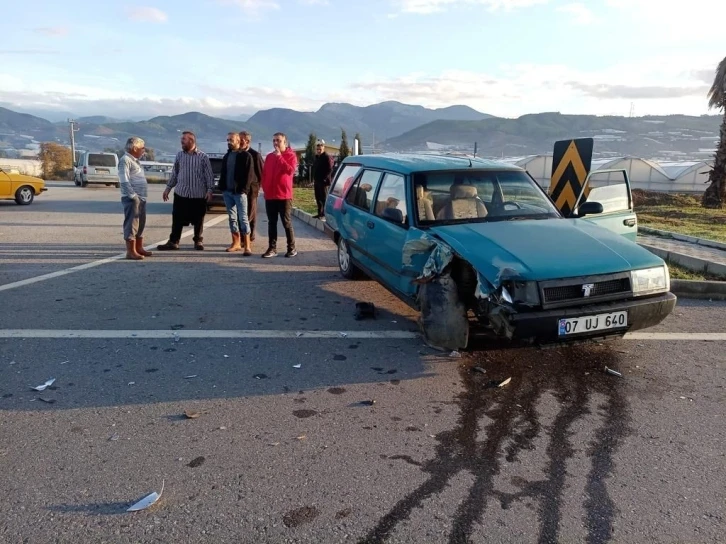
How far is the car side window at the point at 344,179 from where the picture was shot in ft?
23.1

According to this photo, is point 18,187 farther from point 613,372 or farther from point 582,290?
point 613,372

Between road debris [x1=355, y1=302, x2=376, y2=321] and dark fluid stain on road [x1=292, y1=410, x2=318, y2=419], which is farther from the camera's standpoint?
road debris [x1=355, y1=302, x2=376, y2=321]

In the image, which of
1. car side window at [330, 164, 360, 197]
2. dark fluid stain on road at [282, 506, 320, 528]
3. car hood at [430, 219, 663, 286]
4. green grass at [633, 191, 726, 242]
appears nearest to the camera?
A: dark fluid stain on road at [282, 506, 320, 528]

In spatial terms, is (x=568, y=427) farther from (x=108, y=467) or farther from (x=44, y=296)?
(x=44, y=296)

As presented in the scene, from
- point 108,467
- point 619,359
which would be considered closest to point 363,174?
point 619,359

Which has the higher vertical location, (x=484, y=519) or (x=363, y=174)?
(x=363, y=174)

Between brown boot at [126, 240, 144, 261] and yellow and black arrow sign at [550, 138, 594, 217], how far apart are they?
629 cm

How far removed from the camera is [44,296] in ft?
20.4

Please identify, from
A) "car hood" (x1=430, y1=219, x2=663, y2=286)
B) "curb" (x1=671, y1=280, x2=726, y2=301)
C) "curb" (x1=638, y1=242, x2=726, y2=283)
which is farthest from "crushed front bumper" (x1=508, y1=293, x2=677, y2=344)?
"curb" (x1=638, y1=242, x2=726, y2=283)

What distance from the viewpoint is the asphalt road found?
8.26 feet

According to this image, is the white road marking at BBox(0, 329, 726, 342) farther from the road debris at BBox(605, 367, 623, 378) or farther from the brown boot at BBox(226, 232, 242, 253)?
the brown boot at BBox(226, 232, 242, 253)

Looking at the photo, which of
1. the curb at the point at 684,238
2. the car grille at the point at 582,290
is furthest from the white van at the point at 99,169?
the car grille at the point at 582,290

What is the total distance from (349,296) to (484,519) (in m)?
4.17

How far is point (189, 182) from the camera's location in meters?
8.67
